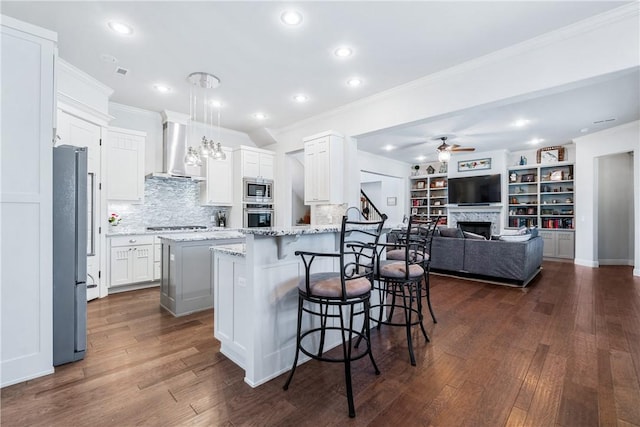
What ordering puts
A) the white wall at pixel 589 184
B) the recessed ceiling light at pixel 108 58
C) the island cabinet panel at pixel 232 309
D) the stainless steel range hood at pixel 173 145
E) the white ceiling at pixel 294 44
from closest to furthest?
the island cabinet panel at pixel 232 309 < the white ceiling at pixel 294 44 < the recessed ceiling light at pixel 108 58 < the stainless steel range hood at pixel 173 145 < the white wall at pixel 589 184

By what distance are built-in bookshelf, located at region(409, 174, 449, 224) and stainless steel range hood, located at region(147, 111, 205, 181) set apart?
284 inches

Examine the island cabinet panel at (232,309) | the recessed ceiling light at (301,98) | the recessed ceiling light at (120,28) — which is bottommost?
the island cabinet panel at (232,309)

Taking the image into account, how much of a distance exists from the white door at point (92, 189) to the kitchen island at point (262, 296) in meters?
2.57

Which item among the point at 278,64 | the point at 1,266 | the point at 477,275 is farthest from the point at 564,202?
the point at 1,266

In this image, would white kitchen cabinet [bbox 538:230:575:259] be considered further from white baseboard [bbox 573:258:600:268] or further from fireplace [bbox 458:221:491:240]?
fireplace [bbox 458:221:491:240]

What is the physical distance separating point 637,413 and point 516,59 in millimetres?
3136

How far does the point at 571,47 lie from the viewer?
2771mm

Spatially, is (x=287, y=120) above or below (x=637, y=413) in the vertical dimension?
above

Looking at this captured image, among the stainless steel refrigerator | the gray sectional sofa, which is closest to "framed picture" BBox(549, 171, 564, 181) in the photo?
the gray sectional sofa

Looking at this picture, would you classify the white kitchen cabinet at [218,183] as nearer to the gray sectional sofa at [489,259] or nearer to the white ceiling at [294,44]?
the white ceiling at [294,44]

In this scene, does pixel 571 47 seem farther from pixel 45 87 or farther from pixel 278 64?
pixel 45 87

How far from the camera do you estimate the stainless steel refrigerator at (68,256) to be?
7.43ft

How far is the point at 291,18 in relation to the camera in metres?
2.62

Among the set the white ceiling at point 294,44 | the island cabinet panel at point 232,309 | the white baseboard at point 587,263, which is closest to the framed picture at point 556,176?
the white baseboard at point 587,263
